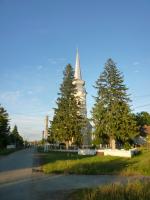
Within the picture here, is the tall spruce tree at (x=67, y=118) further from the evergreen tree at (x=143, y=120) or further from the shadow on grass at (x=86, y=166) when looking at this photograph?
the shadow on grass at (x=86, y=166)

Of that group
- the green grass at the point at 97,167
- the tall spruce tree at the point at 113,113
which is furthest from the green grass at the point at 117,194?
the tall spruce tree at the point at 113,113

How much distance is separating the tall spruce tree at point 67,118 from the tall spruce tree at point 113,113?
21.7ft

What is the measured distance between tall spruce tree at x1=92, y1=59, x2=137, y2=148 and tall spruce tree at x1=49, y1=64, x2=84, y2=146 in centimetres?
662

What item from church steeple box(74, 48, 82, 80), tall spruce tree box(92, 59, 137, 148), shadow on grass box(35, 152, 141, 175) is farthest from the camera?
church steeple box(74, 48, 82, 80)

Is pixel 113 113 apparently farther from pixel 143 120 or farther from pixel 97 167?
pixel 143 120

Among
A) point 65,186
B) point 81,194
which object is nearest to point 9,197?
point 81,194

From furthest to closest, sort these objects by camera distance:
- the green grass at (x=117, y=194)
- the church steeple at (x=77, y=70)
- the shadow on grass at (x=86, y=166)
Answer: the church steeple at (x=77, y=70) < the shadow on grass at (x=86, y=166) < the green grass at (x=117, y=194)

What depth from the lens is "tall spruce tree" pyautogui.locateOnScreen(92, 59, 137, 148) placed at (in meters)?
53.8

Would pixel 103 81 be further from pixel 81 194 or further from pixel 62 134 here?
pixel 81 194

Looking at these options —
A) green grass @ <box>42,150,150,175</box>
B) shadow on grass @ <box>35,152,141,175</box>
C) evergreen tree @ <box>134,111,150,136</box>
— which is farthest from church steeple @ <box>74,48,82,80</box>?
green grass @ <box>42,150,150,175</box>

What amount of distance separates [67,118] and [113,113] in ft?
37.1

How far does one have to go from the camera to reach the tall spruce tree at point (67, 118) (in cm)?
6181

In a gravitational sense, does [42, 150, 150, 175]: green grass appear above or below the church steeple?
below

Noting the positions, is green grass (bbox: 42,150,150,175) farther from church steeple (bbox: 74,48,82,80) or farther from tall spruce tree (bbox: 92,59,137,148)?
church steeple (bbox: 74,48,82,80)
